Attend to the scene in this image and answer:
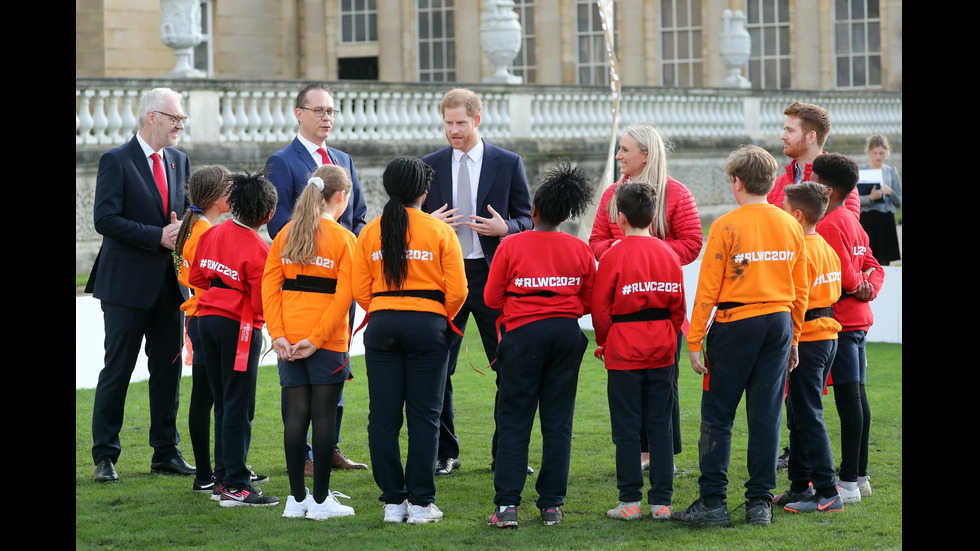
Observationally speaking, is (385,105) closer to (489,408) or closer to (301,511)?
(489,408)

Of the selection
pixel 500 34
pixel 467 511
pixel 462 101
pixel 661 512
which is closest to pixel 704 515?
pixel 661 512

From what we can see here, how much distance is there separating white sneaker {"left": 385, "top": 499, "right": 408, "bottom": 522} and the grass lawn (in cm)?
5

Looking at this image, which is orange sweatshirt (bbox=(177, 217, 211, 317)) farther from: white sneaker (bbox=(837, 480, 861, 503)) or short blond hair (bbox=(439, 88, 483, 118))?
→ white sneaker (bbox=(837, 480, 861, 503))

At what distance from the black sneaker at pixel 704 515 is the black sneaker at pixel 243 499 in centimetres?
183

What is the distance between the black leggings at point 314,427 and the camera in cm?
512

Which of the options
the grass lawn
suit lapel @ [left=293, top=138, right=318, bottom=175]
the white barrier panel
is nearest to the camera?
the grass lawn

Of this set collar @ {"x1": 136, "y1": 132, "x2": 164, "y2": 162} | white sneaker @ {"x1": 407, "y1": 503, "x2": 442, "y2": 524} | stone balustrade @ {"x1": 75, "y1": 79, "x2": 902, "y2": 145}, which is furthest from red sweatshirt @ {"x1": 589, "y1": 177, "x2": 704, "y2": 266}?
stone balustrade @ {"x1": 75, "y1": 79, "x2": 902, "y2": 145}

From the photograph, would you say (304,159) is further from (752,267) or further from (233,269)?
(752,267)

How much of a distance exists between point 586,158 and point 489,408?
11135mm

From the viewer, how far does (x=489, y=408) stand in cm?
805

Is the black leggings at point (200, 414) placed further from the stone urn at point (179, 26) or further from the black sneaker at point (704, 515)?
the stone urn at point (179, 26)

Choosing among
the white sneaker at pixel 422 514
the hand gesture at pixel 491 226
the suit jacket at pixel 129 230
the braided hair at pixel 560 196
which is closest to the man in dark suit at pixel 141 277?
the suit jacket at pixel 129 230

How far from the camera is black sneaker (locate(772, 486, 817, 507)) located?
5367 millimetres
